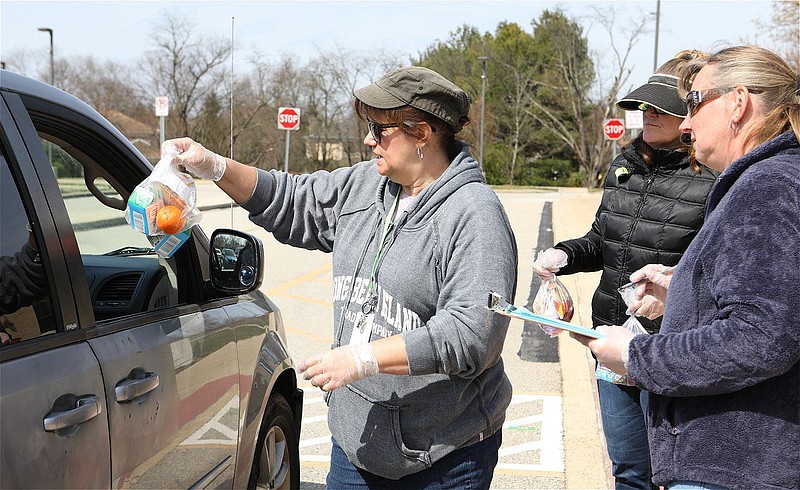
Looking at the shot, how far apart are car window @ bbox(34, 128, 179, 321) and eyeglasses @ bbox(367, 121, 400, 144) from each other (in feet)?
2.64

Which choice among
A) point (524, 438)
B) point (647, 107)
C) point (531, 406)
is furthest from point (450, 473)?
point (531, 406)

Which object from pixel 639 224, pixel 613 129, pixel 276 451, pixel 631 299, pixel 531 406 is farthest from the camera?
pixel 613 129

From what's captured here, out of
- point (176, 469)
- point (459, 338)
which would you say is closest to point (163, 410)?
point (176, 469)

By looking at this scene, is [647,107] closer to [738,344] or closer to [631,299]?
[631,299]

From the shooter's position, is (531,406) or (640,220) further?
(531,406)

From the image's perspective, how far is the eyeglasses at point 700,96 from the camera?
2.06m

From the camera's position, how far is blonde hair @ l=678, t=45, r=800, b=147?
6.55 feet

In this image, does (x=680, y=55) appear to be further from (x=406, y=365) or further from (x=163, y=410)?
(x=163, y=410)

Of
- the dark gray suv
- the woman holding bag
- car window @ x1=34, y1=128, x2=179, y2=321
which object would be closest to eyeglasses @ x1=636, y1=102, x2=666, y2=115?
the woman holding bag

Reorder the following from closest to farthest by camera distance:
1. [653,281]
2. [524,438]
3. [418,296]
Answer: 1. [418,296]
2. [653,281]
3. [524,438]

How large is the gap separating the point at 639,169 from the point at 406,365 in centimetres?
164

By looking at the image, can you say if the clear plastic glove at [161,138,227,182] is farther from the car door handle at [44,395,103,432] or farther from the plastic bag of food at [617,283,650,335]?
the plastic bag of food at [617,283,650,335]

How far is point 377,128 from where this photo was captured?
2.56m

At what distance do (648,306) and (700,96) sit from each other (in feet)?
2.49
